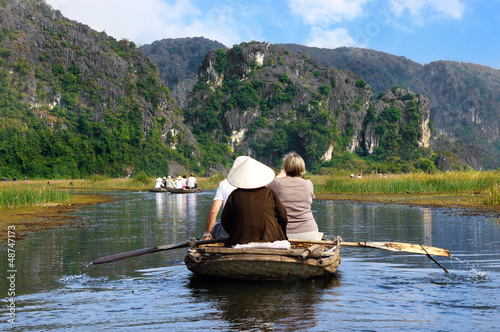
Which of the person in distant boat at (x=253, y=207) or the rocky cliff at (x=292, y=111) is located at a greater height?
the rocky cliff at (x=292, y=111)

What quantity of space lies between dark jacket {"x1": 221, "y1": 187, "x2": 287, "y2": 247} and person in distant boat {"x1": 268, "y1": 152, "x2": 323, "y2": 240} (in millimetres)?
709

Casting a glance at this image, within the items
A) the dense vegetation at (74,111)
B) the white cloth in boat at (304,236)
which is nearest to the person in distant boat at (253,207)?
the white cloth in boat at (304,236)

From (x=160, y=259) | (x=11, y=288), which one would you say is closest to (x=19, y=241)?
(x=160, y=259)

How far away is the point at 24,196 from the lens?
853 inches

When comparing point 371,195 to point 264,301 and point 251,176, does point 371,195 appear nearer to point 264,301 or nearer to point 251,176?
point 251,176

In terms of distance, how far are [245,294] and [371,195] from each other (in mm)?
24727

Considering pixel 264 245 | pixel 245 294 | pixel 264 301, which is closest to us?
pixel 264 301

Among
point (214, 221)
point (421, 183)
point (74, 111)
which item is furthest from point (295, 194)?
point (74, 111)

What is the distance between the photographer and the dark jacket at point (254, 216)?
7.54 meters

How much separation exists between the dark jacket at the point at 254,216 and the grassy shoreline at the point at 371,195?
22.4 ft

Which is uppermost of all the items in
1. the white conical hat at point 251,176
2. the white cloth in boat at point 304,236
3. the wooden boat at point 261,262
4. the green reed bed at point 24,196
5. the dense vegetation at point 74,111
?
the dense vegetation at point 74,111

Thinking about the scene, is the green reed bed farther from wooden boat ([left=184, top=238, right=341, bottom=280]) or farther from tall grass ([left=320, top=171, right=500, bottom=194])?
tall grass ([left=320, top=171, right=500, bottom=194])

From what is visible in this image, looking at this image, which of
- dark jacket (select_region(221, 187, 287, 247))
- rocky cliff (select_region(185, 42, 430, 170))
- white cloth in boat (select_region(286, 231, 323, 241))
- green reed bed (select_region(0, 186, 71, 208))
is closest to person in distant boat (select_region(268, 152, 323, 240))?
white cloth in boat (select_region(286, 231, 323, 241))

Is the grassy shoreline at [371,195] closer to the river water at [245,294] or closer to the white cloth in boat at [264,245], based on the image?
the river water at [245,294]
